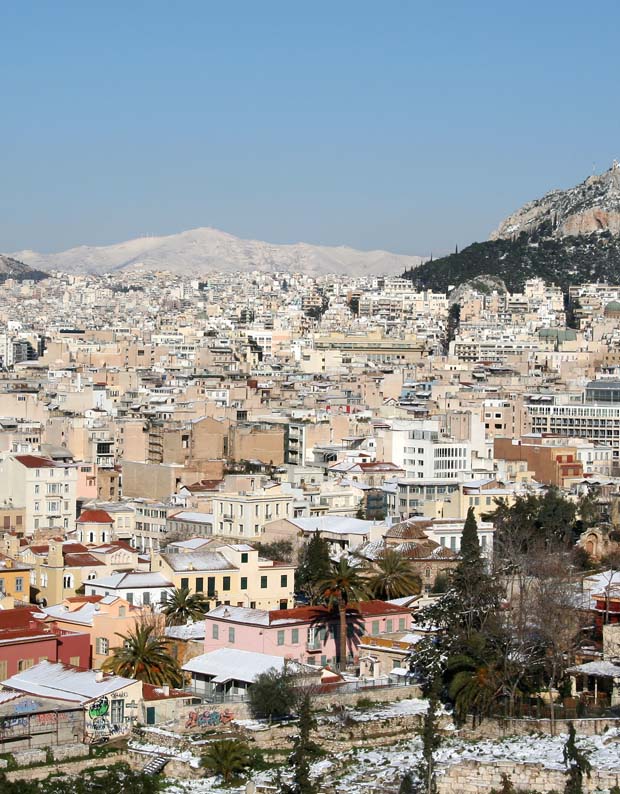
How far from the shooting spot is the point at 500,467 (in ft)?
201

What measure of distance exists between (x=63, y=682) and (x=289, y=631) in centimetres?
491

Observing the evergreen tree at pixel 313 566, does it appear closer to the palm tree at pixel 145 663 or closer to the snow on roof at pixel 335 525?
the snow on roof at pixel 335 525

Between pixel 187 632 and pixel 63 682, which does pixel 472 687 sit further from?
pixel 63 682

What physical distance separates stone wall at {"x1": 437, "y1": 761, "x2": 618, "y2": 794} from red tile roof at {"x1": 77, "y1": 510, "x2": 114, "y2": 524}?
74.5ft

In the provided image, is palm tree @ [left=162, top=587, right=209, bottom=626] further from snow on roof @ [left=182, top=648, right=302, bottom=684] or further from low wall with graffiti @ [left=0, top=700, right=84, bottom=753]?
low wall with graffiti @ [left=0, top=700, right=84, bottom=753]

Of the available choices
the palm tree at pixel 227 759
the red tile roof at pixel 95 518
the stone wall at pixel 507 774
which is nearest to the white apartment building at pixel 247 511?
the red tile roof at pixel 95 518

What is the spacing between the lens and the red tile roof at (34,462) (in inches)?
2153

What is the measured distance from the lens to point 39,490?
5434cm

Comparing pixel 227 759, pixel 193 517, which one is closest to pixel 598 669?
pixel 227 759

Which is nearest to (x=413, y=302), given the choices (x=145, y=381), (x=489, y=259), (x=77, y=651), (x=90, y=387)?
(x=489, y=259)

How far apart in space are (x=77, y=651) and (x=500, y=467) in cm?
2701

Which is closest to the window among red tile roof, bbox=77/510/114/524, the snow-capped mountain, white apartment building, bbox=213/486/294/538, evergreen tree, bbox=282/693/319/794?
evergreen tree, bbox=282/693/319/794

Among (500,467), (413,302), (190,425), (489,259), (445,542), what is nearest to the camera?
(445,542)

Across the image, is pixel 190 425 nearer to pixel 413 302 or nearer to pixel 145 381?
pixel 145 381
